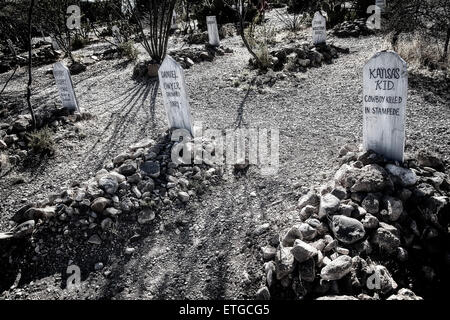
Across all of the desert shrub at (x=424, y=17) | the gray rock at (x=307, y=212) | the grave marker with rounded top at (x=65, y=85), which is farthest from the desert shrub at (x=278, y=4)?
the gray rock at (x=307, y=212)

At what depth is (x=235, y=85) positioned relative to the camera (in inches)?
264

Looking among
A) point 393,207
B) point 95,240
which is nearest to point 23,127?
point 95,240

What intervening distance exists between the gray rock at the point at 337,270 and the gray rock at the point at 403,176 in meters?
1.09

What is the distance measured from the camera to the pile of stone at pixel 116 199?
3008mm

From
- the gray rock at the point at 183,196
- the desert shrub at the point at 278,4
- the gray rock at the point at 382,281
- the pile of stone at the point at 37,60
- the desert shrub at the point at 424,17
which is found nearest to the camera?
the gray rock at the point at 382,281

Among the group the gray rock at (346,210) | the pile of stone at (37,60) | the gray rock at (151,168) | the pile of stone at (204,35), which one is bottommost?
the gray rock at (346,210)

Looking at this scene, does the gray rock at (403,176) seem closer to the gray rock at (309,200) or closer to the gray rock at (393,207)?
the gray rock at (393,207)

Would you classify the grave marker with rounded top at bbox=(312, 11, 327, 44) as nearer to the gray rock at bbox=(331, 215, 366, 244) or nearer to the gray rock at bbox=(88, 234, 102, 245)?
the gray rock at bbox=(331, 215, 366, 244)

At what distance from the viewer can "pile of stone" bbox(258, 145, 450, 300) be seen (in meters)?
2.18

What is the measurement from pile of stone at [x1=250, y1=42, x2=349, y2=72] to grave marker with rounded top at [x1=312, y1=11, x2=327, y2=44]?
290mm

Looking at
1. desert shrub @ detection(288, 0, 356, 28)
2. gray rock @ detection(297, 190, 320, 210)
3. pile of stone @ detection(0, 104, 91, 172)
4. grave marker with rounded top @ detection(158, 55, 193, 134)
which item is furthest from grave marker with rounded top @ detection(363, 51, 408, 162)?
desert shrub @ detection(288, 0, 356, 28)

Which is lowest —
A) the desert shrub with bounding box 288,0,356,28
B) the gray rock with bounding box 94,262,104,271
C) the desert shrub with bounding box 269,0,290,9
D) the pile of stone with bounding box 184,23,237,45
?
the gray rock with bounding box 94,262,104,271
